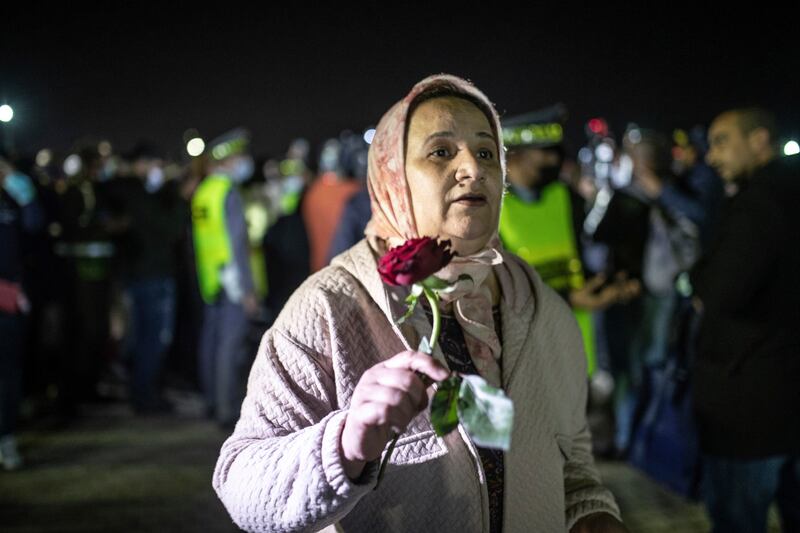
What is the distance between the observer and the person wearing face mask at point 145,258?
6.64 metres

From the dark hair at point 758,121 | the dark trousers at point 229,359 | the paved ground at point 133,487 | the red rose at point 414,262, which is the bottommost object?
the paved ground at point 133,487

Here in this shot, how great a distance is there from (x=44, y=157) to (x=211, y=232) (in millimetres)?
3465

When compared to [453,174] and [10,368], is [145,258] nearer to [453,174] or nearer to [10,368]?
[10,368]

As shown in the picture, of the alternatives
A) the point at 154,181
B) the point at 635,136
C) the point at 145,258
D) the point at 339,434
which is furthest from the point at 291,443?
the point at 154,181

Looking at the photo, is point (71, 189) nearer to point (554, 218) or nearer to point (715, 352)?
point (554, 218)

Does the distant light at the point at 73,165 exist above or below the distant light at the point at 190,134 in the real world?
below

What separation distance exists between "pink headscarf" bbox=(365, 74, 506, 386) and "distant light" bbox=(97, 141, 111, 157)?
5.80 metres

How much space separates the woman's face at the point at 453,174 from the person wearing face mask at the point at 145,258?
5525mm

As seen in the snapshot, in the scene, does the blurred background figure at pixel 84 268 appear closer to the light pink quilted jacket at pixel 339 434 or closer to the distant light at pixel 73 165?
the distant light at pixel 73 165

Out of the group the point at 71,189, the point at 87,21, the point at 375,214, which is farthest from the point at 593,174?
A: the point at 375,214

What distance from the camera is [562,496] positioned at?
1.71m

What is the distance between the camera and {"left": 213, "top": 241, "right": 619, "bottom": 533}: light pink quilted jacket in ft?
4.36

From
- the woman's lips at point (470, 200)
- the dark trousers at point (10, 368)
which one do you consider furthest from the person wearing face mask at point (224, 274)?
the woman's lips at point (470, 200)

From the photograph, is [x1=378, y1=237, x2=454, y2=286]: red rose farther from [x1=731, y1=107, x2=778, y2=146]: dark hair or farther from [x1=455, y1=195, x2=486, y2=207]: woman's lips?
[x1=731, y1=107, x2=778, y2=146]: dark hair
